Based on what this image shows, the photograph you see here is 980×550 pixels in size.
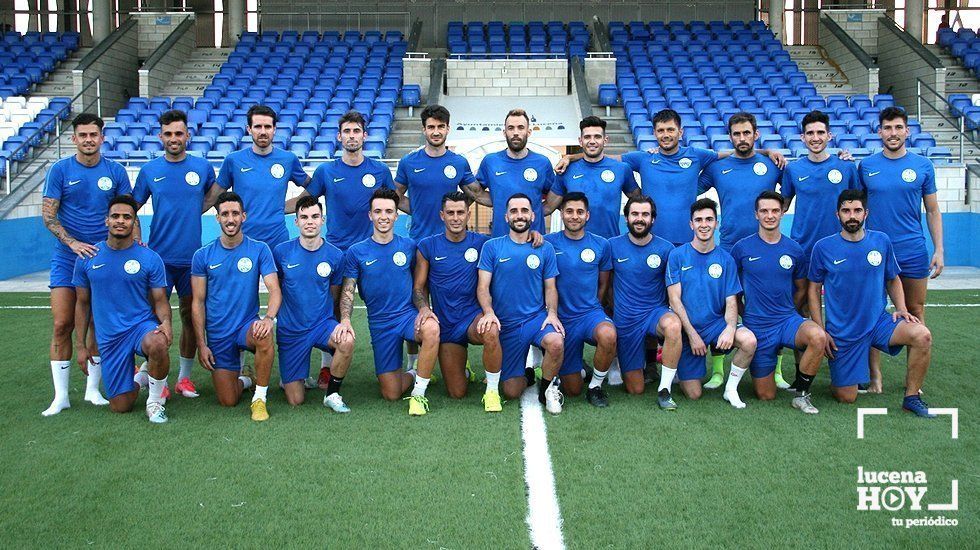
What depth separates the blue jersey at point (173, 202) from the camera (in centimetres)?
539

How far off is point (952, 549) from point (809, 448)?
1.17 meters

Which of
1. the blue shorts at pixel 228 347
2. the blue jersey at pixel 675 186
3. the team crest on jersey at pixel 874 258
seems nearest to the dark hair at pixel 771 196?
the team crest on jersey at pixel 874 258

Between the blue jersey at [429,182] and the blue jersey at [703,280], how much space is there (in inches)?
62.5

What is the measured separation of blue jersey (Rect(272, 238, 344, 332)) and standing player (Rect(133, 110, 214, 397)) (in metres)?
0.69

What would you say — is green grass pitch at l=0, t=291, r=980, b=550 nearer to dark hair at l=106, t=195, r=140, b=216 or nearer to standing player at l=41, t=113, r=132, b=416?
standing player at l=41, t=113, r=132, b=416

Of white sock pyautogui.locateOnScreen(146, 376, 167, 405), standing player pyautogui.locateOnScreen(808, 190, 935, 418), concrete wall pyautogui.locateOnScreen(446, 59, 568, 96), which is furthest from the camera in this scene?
concrete wall pyautogui.locateOnScreen(446, 59, 568, 96)

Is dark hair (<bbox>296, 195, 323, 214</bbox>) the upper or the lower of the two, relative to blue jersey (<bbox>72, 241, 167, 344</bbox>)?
upper

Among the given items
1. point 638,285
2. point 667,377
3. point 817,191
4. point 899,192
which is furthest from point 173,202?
point 899,192

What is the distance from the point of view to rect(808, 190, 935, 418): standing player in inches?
195

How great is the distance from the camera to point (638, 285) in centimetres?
534

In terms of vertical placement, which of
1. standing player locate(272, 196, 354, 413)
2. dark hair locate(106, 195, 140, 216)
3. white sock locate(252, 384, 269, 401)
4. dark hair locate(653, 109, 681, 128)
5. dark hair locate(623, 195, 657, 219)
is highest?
dark hair locate(653, 109, 681, 128)

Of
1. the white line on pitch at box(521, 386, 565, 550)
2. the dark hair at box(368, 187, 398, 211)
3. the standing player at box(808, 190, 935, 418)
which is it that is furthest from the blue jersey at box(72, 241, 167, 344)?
the standing player at box(808, 190, 935, 418)

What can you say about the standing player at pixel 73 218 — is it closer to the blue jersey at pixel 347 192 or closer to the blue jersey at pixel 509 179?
the blue jersey at pixel 347 192

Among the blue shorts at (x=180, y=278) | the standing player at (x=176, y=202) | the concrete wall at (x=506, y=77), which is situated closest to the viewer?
the standing player at (x=176, y=202)
